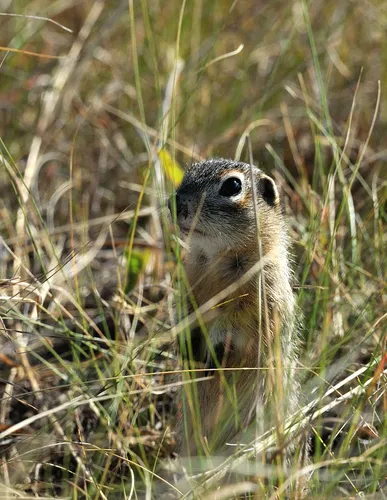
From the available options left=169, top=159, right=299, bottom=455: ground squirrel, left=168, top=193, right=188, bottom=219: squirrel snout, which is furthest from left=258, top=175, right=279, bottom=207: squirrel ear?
left=168, top=193, right=188, bottom=219: squirrel snout

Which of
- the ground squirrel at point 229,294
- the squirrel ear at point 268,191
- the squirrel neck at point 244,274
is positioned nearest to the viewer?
the ground squirrel at point 229,294

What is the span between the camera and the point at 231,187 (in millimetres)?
2768

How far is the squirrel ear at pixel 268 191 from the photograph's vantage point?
2.97 metres

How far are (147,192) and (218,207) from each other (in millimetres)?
1143

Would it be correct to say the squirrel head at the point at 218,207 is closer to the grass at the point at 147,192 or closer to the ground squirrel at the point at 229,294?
the ground squirrel at the point at 229,294

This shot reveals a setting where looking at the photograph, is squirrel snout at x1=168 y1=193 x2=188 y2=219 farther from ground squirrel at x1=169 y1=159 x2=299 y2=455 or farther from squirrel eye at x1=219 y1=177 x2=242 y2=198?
squirrel eye at x1=219 y1=177 x2=242 y2=198

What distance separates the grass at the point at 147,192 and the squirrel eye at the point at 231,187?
0.79ft

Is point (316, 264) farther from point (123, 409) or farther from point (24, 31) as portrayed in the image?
point (24, 31)

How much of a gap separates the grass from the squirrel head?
117 millimetres

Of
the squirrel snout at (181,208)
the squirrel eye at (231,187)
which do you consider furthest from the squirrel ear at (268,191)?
the squirrel snout at (181,208)

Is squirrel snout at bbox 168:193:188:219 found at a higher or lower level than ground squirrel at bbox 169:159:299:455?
higher

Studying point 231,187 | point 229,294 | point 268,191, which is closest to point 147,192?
point 268,191

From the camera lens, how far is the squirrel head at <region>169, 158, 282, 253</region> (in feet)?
8.77

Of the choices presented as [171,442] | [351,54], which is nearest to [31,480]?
[171,442]
